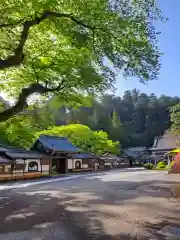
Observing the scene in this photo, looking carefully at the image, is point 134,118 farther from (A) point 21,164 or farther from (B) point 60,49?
(B) point 60,49

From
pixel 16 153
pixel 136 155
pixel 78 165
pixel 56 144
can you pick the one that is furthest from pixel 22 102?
pixel 136 155

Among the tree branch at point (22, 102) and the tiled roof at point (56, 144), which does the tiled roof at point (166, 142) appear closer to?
the tiled roof at point (56, 144)

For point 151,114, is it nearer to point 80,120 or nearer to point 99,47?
point 80,120

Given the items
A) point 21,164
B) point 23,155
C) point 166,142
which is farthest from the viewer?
point 166,142

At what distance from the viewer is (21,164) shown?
28.3 metres

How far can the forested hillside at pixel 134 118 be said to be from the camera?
235 ft

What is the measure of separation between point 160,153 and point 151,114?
3105 centimetres

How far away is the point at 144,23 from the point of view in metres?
8.15

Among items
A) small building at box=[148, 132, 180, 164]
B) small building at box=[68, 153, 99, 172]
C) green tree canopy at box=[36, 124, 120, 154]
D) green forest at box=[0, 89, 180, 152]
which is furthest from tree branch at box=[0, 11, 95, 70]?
small building at box=[148, 132, 180, 164]

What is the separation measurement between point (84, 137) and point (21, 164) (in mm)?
15592

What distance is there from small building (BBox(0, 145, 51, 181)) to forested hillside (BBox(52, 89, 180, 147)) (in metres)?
36.8

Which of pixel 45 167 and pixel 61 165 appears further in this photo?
pixel 61 165

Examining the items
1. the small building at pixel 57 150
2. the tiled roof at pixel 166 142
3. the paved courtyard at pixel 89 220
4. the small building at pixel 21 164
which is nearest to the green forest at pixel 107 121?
the small building at pixel 57 150

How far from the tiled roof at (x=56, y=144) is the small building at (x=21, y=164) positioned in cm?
204
